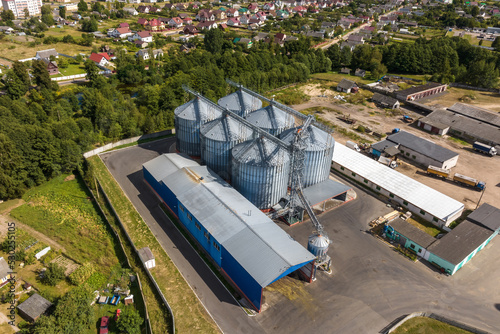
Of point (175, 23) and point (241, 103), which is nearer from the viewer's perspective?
point (241, 103)

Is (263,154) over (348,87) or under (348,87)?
over

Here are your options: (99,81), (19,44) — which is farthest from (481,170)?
(19,44)

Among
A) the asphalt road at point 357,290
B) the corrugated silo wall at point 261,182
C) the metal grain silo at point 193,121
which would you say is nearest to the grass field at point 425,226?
the asphalt road at point 357,290

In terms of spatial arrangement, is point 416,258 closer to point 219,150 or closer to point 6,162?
point 219,150

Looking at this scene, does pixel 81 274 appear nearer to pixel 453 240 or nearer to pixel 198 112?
pixel 198 112

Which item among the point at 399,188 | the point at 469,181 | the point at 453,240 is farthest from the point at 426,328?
the point at 469,181

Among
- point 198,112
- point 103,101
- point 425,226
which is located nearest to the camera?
point 425,226

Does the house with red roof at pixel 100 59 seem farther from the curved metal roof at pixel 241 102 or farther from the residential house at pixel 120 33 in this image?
the curved metal roof at pixel 241 102
